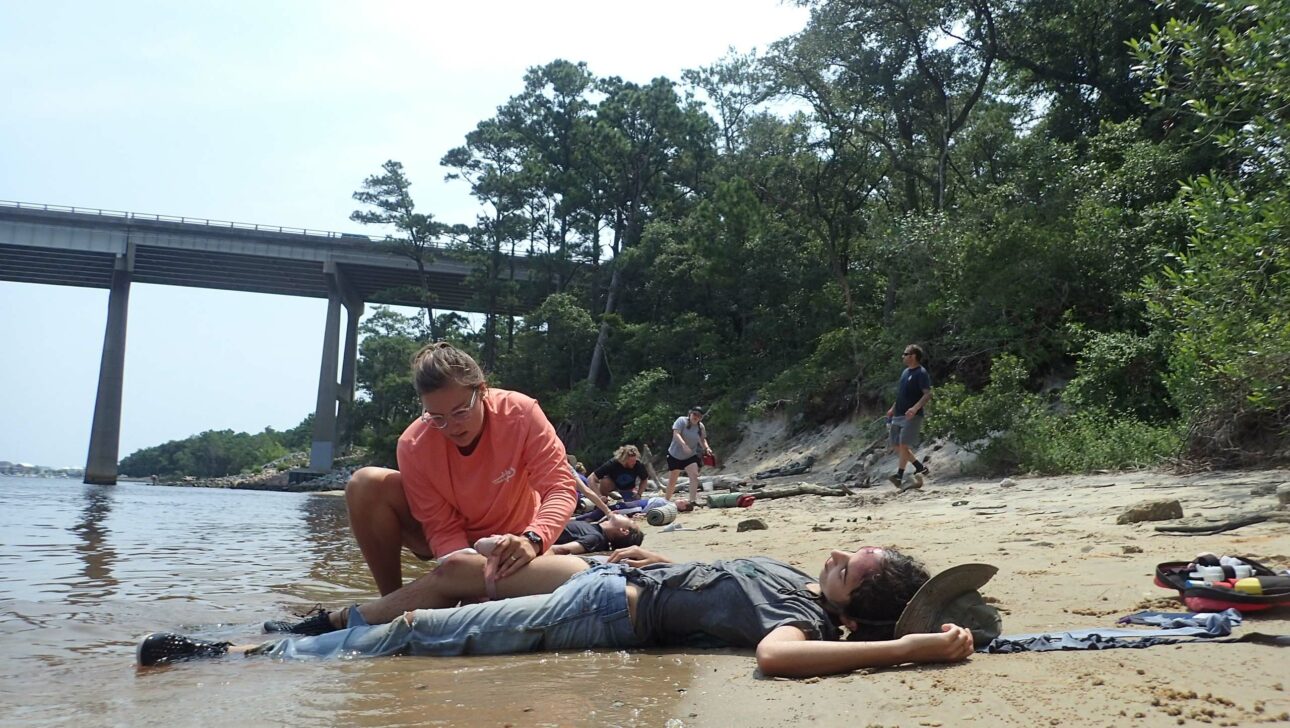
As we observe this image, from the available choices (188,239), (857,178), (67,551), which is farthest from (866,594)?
(188,239)

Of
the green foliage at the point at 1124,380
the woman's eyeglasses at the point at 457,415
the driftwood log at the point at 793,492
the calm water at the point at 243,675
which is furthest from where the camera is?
the driftwood log at the point at 793,492

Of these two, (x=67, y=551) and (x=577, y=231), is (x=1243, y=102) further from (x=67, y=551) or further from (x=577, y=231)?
(x=577, y=231)

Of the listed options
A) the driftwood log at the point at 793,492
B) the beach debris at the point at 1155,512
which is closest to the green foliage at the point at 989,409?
the driftwood log at the point at 793,492

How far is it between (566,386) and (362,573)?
29.6 meters

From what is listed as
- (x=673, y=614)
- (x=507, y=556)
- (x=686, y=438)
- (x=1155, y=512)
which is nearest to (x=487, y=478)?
(x=507, y=556)

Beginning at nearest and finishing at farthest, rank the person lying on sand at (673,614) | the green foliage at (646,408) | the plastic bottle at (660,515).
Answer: the person lying on sand at (673,614), the plastic bottle at (660,515), the green foliage at (646,408)

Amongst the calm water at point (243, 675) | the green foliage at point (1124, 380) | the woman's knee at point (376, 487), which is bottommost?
the calm water at point (243, 675)

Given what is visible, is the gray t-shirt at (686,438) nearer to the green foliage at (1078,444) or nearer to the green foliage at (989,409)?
the green foliage at (989,409)

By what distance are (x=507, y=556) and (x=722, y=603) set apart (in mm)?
819

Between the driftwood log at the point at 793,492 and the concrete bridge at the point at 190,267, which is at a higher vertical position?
the concrete bridge at the point at 190,267

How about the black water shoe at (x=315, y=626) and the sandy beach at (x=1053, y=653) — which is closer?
the sandy beach at (x=1053, y=653)

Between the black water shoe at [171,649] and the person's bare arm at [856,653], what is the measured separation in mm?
1970

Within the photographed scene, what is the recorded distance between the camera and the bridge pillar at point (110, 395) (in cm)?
5025

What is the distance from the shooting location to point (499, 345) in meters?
42.3
